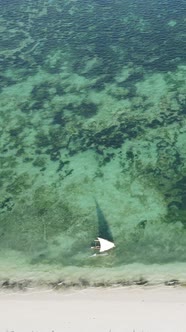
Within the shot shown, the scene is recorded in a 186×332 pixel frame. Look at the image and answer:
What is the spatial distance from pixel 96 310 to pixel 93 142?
2276 cm

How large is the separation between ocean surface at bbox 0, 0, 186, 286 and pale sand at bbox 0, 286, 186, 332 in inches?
63.5

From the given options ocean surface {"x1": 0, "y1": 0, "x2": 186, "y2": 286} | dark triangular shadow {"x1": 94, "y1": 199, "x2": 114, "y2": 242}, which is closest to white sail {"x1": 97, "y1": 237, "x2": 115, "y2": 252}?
ocean surface {"x1": 0, "y1": 0, "x2": 186, "y2": 286}

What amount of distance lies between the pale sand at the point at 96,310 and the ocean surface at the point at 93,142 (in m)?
1.61

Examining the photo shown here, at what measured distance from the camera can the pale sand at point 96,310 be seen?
31578mm

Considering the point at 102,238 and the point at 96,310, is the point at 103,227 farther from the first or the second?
the point at 96,310

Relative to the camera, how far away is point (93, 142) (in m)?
50.1

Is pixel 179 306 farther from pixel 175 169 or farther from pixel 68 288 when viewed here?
pixel 175 169

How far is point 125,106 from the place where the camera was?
5494cm

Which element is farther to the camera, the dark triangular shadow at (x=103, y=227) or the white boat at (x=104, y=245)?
the dark triangular shadow at (x=103, y=227)

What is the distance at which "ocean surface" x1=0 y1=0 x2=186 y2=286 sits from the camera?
37.8 meters

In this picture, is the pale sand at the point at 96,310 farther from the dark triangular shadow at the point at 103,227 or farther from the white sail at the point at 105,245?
the dark triangular shadow at the point at 103,227

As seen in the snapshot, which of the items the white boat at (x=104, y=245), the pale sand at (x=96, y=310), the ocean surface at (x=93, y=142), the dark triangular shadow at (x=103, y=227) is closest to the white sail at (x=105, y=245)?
the white boat at (x=104, y=245)

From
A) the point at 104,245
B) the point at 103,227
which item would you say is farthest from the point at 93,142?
the point at 104,245

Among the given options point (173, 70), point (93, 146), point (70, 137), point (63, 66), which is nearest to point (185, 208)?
point (93, 146)
